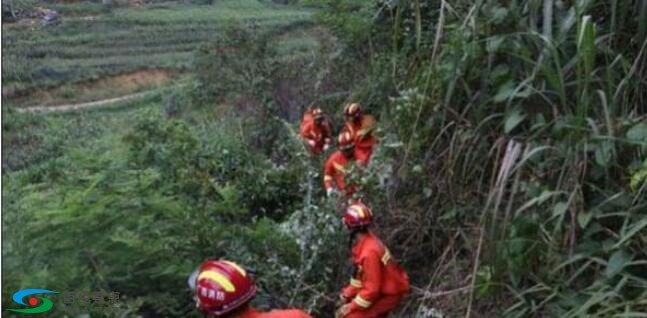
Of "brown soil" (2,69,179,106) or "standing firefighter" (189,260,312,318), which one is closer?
"standing firefighter" (189,260,312,318)

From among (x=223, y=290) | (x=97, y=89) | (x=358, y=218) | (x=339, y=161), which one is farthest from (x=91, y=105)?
(x=223, y=290)

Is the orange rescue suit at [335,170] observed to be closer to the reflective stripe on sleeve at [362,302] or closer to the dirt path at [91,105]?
the reflective stripe on sleeve at [362,302]

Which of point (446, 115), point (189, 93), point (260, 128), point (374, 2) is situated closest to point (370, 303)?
point (446, 115)

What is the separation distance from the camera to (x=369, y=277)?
4.36 metres

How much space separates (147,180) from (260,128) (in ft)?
19.7

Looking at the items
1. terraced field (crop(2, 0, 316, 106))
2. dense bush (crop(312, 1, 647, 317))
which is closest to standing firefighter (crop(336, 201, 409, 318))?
dense bush (crop(312, 1, 647, 317))

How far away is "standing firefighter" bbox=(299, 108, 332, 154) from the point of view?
27.2ft

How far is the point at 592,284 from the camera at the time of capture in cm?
346

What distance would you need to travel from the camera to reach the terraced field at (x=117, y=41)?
77.8 ft

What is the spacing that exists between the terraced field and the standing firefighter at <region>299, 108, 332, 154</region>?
12.7 meters

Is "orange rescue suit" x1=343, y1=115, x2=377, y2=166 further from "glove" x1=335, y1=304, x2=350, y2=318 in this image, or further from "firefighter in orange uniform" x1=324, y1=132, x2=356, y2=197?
"glove" x1=335, y1=304, x2=350, y2=318

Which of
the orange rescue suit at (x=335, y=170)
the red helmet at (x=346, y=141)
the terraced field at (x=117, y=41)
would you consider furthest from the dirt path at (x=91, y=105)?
the red helmet at (x=346, y=141)

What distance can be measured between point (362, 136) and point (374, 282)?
261 cm

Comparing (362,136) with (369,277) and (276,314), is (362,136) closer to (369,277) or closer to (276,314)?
(369,277)
